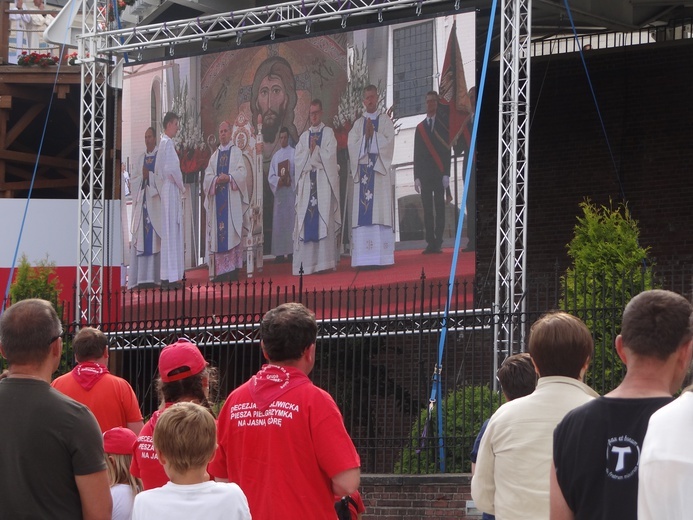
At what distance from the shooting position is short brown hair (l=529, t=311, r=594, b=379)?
4395 mm

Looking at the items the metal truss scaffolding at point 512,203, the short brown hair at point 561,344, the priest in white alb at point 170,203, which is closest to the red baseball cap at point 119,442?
the short brown hair at point 561,344

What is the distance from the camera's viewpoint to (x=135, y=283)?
17969 mm

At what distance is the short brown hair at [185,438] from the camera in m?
4.27

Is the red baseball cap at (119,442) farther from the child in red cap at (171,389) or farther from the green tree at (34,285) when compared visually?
the green tree at (34,285)

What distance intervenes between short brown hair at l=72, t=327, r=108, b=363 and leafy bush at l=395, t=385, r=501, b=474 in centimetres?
542

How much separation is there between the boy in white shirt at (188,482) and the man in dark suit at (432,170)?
36.0 ft

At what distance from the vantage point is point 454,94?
50.0ft

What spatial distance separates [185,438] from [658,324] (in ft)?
5.63

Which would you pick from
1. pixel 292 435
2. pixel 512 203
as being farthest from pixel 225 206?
pixel 292 435

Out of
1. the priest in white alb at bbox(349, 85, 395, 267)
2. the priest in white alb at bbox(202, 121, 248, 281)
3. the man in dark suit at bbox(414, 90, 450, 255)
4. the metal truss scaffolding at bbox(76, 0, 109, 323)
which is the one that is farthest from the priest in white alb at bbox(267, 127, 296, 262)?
the metal truss scaffolding at bbox(76, 0, 109, 323)

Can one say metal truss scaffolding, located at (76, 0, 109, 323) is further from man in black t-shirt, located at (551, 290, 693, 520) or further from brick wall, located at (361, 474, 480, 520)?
man in black t-shirt, located at (551, 290, 693, 520)

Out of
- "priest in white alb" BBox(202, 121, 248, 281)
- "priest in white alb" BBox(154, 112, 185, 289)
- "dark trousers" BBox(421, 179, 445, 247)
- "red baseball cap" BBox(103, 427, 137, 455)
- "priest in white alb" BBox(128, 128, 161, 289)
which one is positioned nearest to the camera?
"red baseball cap" BBox(103, 427, 137, 455)

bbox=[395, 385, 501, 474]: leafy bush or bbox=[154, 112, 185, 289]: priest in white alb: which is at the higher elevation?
bbox=[154, 112, 185, 289]: priest in white alb

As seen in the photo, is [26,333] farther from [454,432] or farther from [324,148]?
[324,148]
